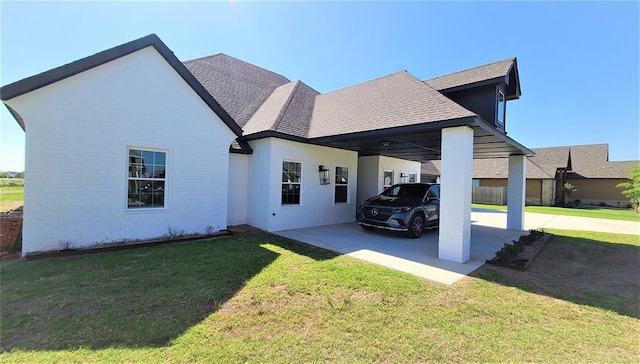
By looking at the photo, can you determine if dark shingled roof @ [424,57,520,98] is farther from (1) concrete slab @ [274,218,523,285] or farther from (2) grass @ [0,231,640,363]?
(2) grass @ [0,231,640,363]

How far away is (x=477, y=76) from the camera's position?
26.6 ft

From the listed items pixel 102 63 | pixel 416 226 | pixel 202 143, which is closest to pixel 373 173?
pixel 416 226

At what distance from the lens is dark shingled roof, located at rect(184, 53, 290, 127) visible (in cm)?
1064

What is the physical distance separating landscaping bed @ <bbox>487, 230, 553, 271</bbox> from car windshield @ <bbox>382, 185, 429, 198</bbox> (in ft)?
9.41

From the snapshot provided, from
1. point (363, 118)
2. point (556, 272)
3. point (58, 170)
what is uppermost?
point (363, 118)

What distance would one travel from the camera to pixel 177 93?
23.7 ft

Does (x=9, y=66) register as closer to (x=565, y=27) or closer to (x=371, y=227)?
(x=371, y=227)

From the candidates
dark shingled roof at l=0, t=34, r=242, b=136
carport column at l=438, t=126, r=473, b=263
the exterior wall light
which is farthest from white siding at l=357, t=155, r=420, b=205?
dark shingled roof at l=0, t=34, r=242, b=136

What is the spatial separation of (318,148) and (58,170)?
7.23 metres

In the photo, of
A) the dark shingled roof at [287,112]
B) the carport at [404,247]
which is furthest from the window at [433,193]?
the dark shingled roof at [287,112]

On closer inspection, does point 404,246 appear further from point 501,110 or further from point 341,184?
point 501,110

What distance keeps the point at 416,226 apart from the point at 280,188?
4.75 meters

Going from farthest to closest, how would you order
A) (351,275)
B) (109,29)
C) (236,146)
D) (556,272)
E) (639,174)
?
(639,174), (236,146), (109,29), (556,272), (351,275)

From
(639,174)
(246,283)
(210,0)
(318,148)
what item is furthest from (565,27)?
(639,174)
